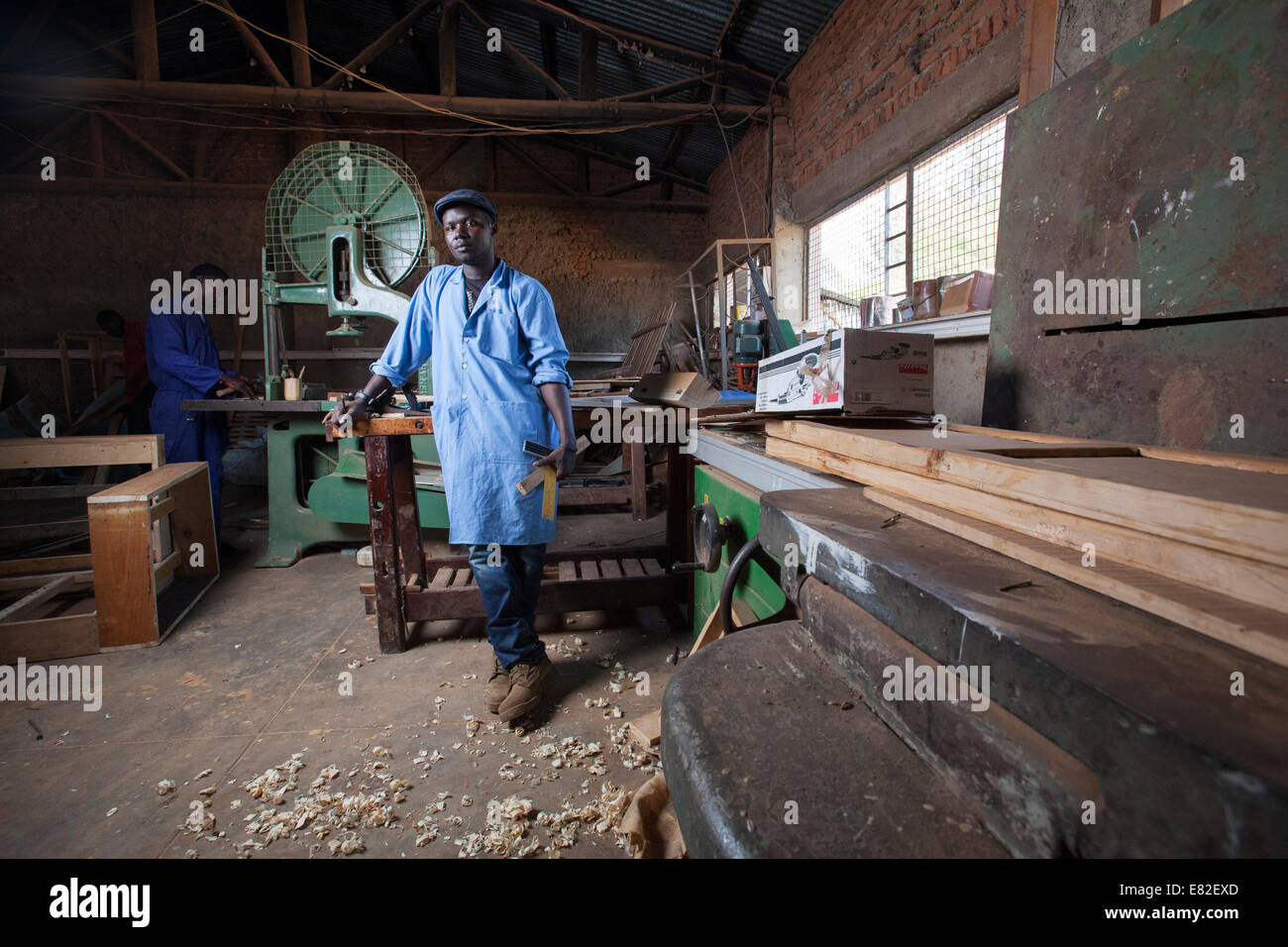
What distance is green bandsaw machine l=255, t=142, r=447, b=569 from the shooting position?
3418 millimetres

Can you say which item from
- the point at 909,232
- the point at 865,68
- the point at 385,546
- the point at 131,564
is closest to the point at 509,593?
the point at 385,546

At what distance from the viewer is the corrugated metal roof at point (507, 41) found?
571 cm

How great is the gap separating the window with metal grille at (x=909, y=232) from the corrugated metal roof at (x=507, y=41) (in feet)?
5.96

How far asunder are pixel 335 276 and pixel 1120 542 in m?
3.79

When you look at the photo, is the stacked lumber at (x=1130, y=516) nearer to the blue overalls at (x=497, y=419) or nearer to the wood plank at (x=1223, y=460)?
the wood plank at (x=1223, y=460)

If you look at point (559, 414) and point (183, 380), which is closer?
point (559, 414)

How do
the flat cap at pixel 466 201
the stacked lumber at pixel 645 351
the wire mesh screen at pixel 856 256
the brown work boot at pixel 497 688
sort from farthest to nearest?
the stacked lumber at pixel 645 351
the wire mesh screen at pixel 856 256
the brown work boot at pixel 497 688
the flat cap at pixel 466 201

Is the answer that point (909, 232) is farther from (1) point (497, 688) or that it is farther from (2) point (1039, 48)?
(1) point (497, 688)

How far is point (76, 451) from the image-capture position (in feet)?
9.71

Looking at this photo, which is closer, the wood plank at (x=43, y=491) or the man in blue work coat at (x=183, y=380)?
the wood plank at (x=43, y=491)

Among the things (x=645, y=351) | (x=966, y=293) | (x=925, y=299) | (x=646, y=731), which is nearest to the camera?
(x=646, y=731)

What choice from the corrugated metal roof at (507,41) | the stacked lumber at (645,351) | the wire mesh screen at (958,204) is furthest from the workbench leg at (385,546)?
the corrugated metal roof at (507,41)
